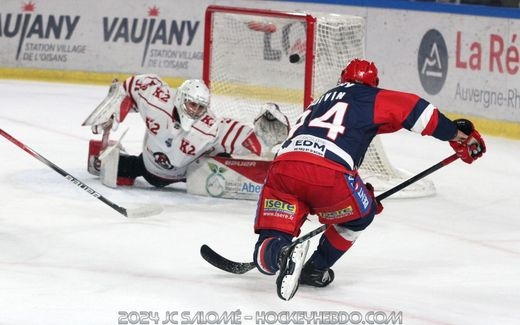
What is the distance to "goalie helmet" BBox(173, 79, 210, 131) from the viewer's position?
6.30 metres

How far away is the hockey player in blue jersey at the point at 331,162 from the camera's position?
446 cm

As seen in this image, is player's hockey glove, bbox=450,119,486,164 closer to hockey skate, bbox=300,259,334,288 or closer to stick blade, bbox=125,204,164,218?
hockey skate, bbox=300,259,334,288

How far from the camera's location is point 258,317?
4273mm

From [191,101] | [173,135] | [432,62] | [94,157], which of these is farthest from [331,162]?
[432,62]

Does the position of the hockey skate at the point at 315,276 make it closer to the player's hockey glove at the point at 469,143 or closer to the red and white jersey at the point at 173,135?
the player's hockey glove at the point at 469,143

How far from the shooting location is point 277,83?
799 centimetres

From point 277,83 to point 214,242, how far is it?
2.58 meters

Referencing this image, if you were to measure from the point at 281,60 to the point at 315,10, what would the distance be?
247 centimetres

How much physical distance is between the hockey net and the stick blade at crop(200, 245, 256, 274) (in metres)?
2.08

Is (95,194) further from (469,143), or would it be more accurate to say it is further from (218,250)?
(469,143)

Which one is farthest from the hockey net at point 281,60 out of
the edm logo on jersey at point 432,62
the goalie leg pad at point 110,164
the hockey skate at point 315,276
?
the hockey skate at point 315,276

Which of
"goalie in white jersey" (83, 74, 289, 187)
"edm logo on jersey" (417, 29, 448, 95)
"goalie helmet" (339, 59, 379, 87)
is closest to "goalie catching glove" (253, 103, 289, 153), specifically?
"goalie in white jersey" (83, 74, 289, 187)

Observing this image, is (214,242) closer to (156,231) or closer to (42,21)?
(156,231)

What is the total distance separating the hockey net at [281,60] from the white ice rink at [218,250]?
43 cm
